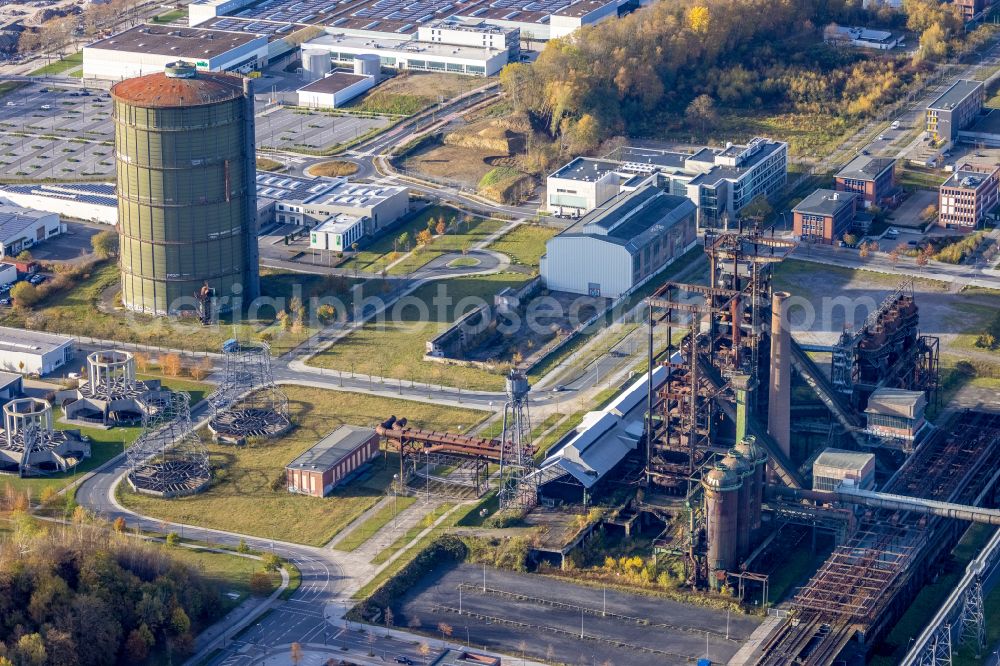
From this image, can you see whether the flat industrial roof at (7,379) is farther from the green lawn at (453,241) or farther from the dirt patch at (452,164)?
the dirt patch at (452,164)

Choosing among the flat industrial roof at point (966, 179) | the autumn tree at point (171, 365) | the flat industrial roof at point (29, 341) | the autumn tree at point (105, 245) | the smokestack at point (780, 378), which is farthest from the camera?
A: the flat industrial roof at point (966, 179)

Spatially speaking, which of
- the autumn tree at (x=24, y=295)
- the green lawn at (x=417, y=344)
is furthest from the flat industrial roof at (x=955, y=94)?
the autumn tree at (x=24, y=295)

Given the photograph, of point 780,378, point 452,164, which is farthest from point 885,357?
point 452,164

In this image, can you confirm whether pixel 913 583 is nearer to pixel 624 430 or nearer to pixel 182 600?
pixel 624 430

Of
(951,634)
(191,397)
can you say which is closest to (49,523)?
(191,397)

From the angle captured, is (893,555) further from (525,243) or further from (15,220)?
(15,220)

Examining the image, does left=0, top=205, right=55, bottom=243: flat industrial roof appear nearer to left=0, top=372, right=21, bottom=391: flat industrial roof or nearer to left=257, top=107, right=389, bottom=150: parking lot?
left=0, top=372, right=21, bottom=391: flat industrial roof
